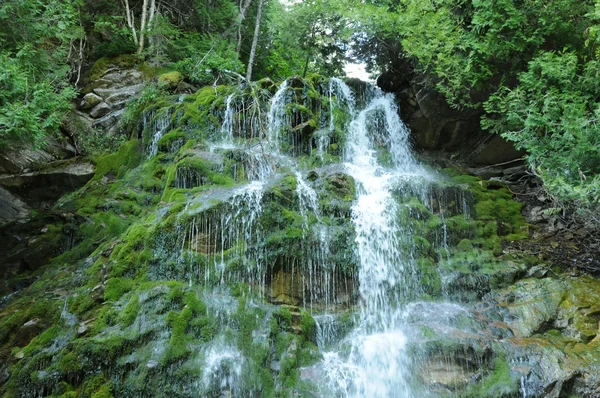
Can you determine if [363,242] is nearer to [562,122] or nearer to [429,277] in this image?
[429,277]

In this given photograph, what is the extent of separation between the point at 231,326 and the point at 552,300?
494cm

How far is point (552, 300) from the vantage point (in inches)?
251

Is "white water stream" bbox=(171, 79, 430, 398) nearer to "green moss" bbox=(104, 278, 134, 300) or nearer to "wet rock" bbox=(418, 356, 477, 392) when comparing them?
"wet rock" bbox=(418, 356, 477, 392)

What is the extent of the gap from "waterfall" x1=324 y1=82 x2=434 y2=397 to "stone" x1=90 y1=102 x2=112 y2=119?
276 inches

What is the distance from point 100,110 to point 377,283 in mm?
9461

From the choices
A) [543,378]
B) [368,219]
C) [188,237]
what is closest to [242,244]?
[188,237]

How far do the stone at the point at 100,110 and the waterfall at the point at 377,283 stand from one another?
702 centimetres

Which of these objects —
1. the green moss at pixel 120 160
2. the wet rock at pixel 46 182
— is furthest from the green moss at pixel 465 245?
the wet rock at pixel 46 182

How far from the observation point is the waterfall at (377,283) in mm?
5562

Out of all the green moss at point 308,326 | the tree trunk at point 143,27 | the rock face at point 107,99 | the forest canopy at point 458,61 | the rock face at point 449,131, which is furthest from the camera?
the tree trunk at point 143,27

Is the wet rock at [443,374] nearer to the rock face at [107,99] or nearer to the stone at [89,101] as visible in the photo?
the rock face at [107,99]

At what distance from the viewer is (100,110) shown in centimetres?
1180

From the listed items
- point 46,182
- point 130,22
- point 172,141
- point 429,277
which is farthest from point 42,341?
point 130,22

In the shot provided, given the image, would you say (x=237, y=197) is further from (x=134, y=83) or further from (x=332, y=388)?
(x=134, y=83)
